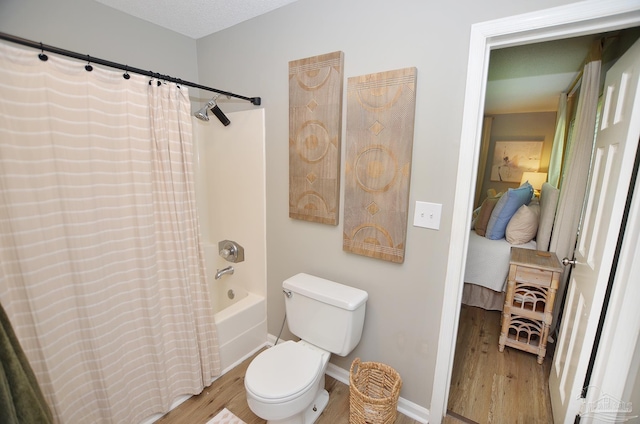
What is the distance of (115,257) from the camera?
1.34 metres

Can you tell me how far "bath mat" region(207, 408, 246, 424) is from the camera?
153cm

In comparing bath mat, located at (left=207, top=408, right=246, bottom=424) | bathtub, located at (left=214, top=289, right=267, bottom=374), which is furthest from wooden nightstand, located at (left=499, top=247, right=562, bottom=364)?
bath mat, located at (left=207, top=408, right=246, bottom=424)

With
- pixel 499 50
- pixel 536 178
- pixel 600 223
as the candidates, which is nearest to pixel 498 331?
pixel 600 223

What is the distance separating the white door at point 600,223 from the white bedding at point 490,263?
38.1 inches

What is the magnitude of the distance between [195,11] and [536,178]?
5.32m

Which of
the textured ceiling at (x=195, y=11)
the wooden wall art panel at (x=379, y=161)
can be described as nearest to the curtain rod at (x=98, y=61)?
the textured ceiling at (x=195, y=11)

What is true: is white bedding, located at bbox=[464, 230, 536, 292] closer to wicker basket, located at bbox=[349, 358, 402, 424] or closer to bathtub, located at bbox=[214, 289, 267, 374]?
wicker basket, located at bbox=[349, 358, 402, 424]

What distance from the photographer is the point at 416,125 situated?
53.8 inches

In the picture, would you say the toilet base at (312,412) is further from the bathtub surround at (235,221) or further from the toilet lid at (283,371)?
the bathtub surround at (235,221)

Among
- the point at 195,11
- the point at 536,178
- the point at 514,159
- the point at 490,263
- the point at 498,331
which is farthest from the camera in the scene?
the point at 514,159

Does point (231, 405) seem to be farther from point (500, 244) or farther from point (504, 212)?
point (504, 212)

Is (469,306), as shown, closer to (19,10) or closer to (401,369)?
(401,369)

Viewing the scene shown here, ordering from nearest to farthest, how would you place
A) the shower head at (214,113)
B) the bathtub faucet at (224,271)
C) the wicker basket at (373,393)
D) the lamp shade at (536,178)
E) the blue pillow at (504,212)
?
the wicker basket at (373,393), the shower head at (214,113), the bathtub faucet at (224,271), the blue pillow at (504,212), the lamp shade at (536,178)

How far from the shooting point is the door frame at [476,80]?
1.00 metres
